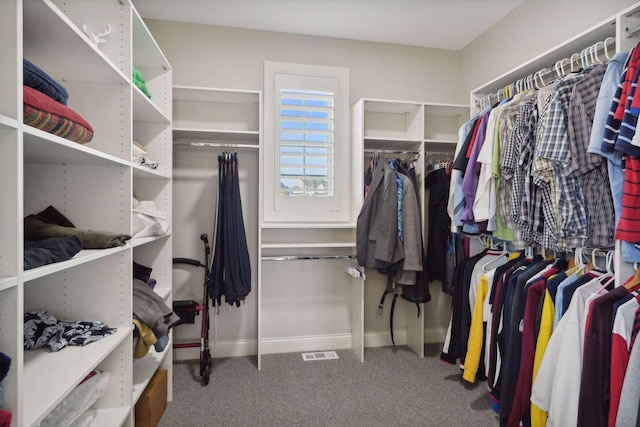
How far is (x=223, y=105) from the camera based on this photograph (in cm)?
273

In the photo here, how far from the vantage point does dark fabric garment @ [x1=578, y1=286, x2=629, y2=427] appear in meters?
1.30

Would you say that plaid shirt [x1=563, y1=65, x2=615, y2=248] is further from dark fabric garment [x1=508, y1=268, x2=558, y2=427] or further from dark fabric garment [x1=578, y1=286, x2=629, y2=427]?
dark fabric garment [x1=508, y1=268, x2=558, y2=427]

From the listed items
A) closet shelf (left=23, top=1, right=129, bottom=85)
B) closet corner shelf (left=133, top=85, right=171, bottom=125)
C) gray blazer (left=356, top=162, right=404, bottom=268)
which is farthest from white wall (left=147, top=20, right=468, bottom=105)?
closet shelf (left=23, top=1, right=129, bottom=85)

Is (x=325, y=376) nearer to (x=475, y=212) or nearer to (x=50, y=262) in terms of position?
(x=475, y=212)

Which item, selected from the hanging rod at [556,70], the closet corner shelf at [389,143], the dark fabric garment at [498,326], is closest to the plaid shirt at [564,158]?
the hanging rod at [556,70]

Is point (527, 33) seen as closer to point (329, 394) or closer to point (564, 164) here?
point (564, 164)

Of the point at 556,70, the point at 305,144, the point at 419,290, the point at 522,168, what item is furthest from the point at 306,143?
the point at 556,70

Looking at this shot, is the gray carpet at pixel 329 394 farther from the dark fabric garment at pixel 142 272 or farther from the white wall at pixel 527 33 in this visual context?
the white wall at pixel 527 33

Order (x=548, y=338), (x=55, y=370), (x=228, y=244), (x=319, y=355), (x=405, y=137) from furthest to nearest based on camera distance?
1. (x=405, y=137)
2. (x=319, y=355)
3. (x=228, y=244)
4. (x=548, y=338)
5. (x=55, y=370)

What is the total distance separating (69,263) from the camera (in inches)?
39.8

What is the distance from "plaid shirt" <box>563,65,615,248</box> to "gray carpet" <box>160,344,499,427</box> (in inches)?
48.7

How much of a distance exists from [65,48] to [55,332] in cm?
100

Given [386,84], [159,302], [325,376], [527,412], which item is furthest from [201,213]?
Result: [527,412]

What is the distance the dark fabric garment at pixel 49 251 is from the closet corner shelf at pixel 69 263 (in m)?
0.02
